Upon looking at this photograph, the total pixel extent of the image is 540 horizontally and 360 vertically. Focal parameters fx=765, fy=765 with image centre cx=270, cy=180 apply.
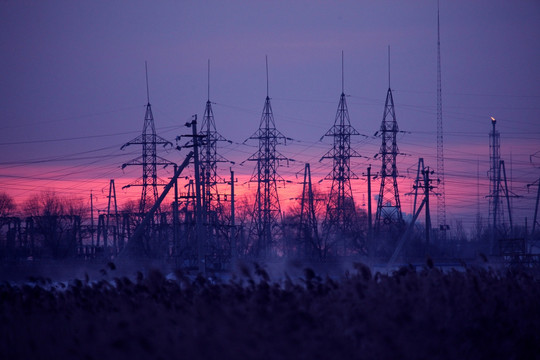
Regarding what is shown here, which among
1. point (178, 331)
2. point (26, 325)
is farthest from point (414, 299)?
point (26, 325)

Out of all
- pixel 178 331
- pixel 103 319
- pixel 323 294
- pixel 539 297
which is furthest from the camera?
pixel 539 297

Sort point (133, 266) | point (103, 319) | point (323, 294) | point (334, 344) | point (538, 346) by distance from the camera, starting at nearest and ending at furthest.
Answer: point (334, 344)
point (538, 346)
point (103, 319)
point (323, 294)
point (133, 266)

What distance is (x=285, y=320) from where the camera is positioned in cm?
1547

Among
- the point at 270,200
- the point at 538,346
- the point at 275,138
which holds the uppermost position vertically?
the point at 275,138

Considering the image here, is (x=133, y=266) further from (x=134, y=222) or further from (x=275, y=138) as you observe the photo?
(x=134, y=222)

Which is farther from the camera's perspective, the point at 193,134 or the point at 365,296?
the point at 193,134

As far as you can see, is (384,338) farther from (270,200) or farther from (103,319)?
(270,200)

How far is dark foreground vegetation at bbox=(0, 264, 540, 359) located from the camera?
1385 centimetres

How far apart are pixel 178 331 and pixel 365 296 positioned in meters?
5.98

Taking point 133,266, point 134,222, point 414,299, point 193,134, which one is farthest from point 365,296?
point 134,222

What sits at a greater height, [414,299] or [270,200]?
[270,200]

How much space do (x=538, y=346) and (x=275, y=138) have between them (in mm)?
48461

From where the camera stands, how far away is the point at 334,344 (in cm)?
1410

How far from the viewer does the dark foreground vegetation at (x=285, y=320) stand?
13.9m
